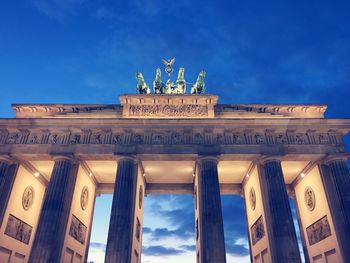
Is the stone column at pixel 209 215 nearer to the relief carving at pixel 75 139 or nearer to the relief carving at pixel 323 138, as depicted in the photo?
the relief carving at pixel 323 138

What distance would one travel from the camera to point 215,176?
73.8 feet

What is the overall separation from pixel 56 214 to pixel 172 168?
37.2 feet

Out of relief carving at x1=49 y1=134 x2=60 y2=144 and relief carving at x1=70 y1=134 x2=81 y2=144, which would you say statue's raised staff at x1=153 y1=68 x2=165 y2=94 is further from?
relief carving at x1=49 y1=134 x2=60 y2=144

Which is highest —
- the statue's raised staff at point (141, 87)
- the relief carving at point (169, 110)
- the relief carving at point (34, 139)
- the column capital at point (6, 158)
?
the statue's raised staff at point (141, 87)

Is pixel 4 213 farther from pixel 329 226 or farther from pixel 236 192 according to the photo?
pixel 329 226

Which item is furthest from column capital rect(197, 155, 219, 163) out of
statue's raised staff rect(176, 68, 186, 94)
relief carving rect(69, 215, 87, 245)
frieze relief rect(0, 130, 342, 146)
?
relief carving rect(69, 215, 87, 245)

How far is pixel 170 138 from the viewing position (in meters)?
24.2

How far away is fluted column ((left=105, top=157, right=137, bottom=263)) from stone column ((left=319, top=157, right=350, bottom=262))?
644 inches

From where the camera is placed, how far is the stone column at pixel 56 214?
765 inches

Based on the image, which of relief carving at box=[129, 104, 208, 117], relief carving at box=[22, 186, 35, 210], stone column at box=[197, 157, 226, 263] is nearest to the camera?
stone column at box=[197, 157, 226, 263]

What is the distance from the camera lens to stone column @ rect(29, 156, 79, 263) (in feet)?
63.8

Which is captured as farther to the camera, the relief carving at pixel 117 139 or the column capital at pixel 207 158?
the relief carving at pixel 117 139

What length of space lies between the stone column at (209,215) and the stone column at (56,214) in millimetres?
11108

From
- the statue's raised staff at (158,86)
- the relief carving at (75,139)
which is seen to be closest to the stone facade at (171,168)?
the relief carving at (75,139)
